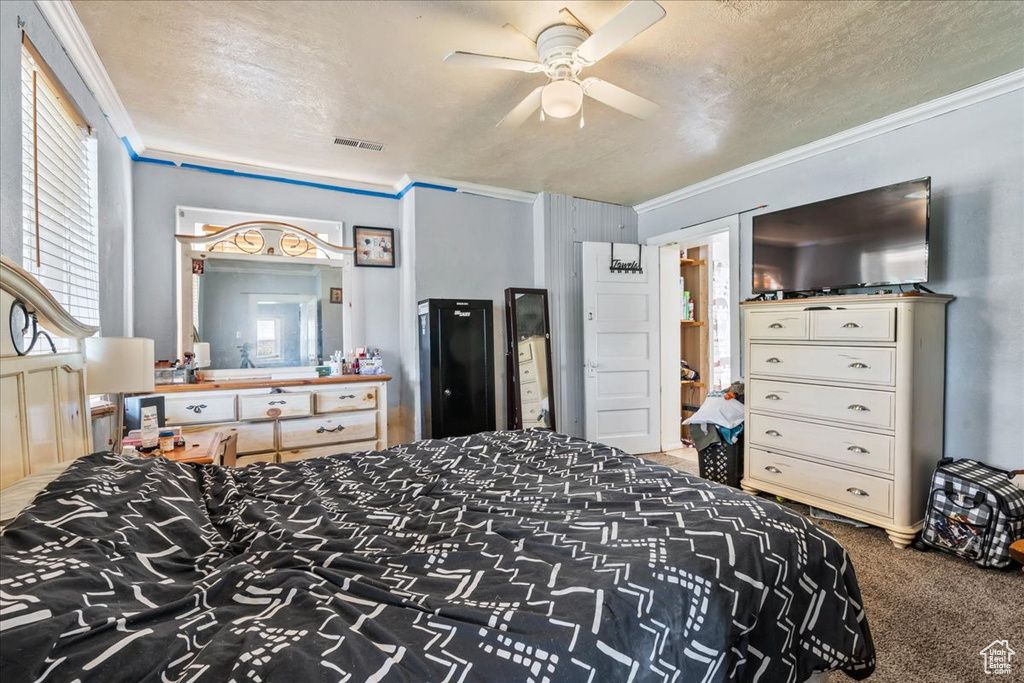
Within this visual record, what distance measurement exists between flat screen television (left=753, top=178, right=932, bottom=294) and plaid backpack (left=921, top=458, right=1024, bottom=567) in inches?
43.6

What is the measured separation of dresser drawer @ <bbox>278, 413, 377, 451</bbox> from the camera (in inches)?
132

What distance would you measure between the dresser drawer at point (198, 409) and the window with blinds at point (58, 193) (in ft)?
2.40

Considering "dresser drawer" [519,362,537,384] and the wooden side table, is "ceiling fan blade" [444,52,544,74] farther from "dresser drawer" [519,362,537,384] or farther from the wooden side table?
"dresser drawer" [519,362,537,384]

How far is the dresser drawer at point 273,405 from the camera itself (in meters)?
3.21

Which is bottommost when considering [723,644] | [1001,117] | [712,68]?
[723,644]

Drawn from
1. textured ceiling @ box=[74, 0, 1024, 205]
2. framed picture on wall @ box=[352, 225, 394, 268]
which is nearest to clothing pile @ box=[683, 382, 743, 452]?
textured ceiling @ box=[74, 0, 1024, 205]

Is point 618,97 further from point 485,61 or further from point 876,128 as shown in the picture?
point 876,128

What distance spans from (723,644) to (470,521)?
0.69 metres

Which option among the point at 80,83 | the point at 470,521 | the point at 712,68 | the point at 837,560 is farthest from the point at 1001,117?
the point at 80,83

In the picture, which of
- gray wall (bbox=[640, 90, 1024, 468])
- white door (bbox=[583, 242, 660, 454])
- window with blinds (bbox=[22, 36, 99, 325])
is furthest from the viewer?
white door (bbox=[583, 242, 660, 454])

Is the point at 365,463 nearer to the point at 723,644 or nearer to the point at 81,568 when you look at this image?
the point at 81,568

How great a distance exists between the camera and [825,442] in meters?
2.88

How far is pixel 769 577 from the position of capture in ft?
3.77

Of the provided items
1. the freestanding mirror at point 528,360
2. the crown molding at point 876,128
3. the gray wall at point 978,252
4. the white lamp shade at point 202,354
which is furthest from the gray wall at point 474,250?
the gray wall at point 978,252
